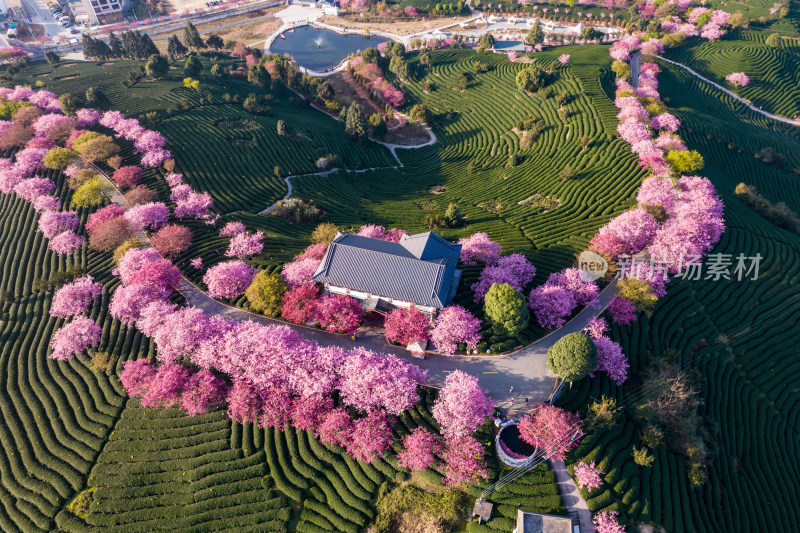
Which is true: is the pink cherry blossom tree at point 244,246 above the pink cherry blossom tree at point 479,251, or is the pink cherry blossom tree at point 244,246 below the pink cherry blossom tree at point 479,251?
above

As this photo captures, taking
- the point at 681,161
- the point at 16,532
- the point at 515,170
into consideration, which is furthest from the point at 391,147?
the point at 16,532

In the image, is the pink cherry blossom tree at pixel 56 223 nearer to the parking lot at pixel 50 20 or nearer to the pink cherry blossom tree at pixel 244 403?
the pink cherry blossom tree at pixel 244 403

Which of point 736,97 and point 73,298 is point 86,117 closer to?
point 73,298

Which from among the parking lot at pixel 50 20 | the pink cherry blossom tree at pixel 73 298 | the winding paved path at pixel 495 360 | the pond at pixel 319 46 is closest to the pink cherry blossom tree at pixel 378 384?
the winding paved path at pixel 495 360

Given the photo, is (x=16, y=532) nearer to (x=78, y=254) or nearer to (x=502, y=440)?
(x=78, y=254)

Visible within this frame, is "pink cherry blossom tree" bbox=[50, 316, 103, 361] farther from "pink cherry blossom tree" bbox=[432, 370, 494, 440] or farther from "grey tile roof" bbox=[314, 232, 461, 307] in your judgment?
"pink cherry blossom tree" bbox=[432, 370, 494, 440]

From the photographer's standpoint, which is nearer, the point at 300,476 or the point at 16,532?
the point at 16,532

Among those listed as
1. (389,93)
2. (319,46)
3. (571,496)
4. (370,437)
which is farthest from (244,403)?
(319,46)

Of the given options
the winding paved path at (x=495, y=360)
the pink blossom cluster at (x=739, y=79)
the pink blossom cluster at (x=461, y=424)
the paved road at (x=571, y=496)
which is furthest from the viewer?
the pink blossom cluster at (x=739, y=79)
